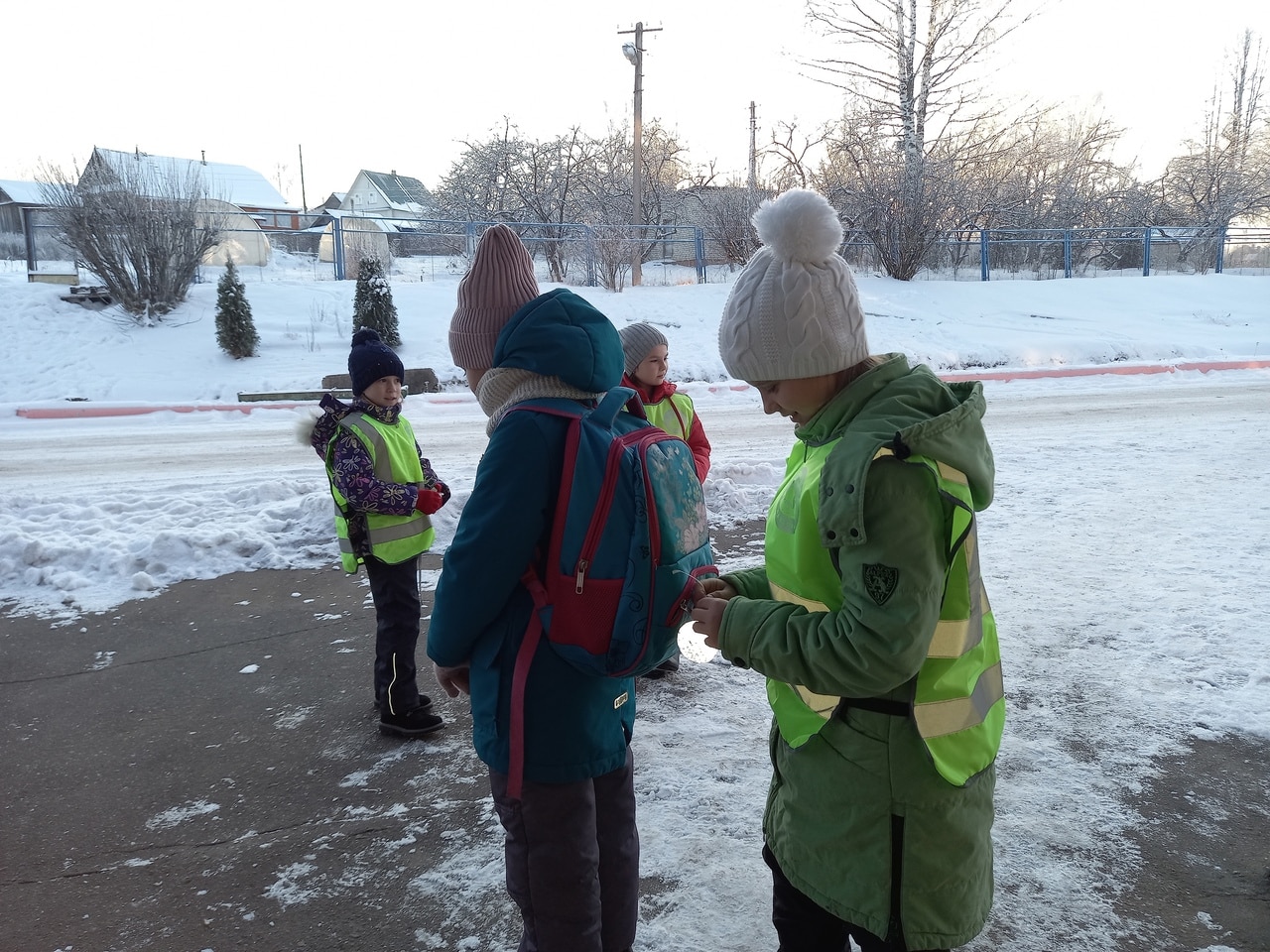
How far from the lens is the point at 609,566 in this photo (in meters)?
1.95

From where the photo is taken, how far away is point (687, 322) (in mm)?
20109

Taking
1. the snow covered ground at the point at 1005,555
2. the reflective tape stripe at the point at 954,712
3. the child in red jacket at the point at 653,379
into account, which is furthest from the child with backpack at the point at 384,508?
the reflective tape stripe at the point at 954,712

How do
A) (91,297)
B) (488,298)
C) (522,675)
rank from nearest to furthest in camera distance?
1. (522,675)
2. (488,298)
3. (91,297)

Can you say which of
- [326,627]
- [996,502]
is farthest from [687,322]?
[326,627]

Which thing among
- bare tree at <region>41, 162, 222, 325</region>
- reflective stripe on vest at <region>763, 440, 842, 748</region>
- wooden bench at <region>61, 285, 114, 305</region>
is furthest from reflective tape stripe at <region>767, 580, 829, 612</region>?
wooden bench at <region>61, 285, 114, 305</region>

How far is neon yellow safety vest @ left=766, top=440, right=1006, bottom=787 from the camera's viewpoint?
1616mm

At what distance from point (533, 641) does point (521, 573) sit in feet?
0.53

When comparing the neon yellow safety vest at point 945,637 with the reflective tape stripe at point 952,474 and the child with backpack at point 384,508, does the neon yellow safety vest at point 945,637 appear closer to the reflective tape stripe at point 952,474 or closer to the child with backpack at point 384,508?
the reflective tape stripe at point 952,474

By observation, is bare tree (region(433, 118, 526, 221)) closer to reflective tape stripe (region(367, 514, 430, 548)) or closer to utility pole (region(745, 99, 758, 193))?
utility pole (region(745, 99, 758, 193))

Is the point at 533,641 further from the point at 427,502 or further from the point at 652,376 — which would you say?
the point at 652,376

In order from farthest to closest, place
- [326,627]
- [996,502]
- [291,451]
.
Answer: [291,451] < [996,502] < [326,627]

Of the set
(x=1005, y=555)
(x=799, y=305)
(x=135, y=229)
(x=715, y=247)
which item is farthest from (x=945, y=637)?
(x=715, y=247)

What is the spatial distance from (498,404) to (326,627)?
3351 millimetres

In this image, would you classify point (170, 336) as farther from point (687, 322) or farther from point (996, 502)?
point (996, 502)
